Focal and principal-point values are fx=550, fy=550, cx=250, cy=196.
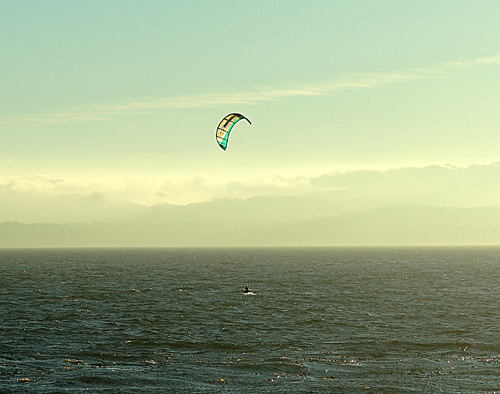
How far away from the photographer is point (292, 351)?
1746 inches

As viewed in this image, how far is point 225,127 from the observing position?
5447cm

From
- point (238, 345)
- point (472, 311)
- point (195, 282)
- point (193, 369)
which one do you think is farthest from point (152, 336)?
point (195, 282)

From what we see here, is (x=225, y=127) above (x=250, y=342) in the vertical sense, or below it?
above

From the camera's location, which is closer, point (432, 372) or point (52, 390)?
point (52, 390)

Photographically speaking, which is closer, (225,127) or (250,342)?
(250,342)

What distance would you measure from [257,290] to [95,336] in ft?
153

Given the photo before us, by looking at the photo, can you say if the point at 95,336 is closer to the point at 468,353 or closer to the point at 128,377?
the point at 128,377

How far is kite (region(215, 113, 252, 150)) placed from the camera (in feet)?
175

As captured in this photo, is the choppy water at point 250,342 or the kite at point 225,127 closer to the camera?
the choppy water at point 250,342

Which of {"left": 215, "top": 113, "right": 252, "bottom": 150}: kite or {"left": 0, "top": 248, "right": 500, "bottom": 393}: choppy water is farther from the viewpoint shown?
{"left": 215, "top": 113, "right": 252, "bottom": 150}: kite

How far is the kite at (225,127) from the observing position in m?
53.4

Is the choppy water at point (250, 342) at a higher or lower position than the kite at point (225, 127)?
lower

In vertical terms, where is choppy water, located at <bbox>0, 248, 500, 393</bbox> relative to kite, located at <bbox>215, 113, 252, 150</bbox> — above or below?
below

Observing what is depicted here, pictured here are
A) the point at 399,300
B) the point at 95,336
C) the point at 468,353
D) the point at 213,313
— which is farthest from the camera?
the point at 399,300
